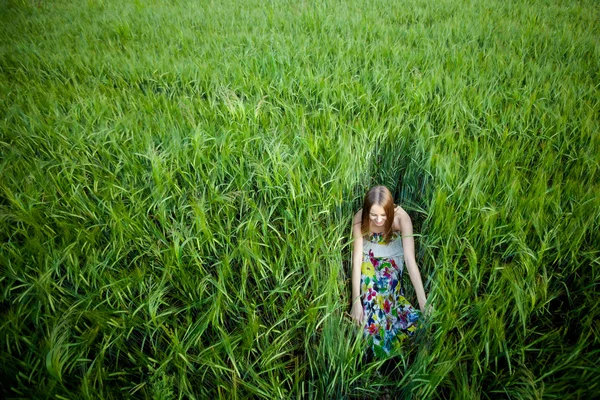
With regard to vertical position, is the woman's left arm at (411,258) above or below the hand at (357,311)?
above

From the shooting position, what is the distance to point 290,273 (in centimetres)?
138

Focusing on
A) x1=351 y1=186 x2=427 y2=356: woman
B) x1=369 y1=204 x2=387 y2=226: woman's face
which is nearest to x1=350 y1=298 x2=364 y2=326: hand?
x1=351 y1=186 x2=427 y2=356: woman

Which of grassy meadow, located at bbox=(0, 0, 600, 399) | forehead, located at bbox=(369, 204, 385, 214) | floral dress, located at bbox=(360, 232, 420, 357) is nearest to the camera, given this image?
grassy meadow, located at bbox=(0, 0, 600, 399)

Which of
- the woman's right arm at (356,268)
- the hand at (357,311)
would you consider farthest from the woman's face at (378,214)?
the hand at (357,311)

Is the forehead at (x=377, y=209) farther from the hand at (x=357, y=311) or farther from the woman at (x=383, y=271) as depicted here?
the hand at (x=357, y=311)

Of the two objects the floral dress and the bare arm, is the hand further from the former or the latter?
the bare arm

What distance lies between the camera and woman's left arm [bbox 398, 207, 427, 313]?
1.39 meters

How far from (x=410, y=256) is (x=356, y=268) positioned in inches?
9.8

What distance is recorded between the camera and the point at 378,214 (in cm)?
149

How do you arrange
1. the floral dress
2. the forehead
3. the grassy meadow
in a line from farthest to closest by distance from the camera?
the forehead, the floral dress, the grassy meadow

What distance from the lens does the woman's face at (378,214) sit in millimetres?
1490

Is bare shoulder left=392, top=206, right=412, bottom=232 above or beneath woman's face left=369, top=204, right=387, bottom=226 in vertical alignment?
beneath

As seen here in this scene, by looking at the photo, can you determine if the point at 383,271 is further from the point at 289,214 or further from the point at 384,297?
the point at 289,214

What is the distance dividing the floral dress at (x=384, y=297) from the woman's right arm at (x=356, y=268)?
0.04 m
